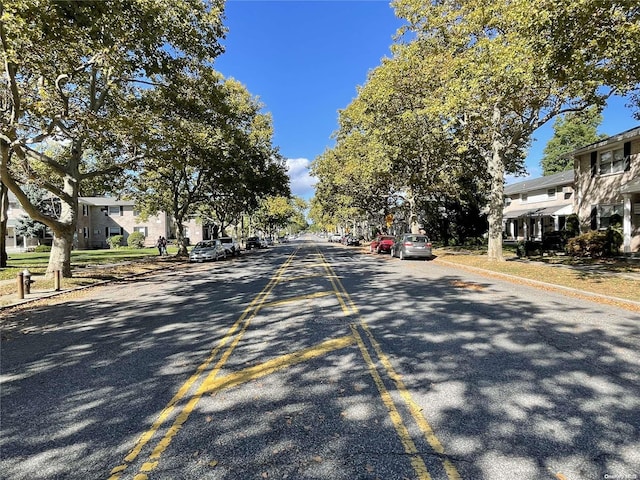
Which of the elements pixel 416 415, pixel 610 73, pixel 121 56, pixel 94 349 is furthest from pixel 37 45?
pixel 610 73

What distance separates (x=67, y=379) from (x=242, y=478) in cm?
345

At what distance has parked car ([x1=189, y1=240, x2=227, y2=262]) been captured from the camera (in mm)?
27672

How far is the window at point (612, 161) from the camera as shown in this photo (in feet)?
76.0

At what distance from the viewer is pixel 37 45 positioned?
10742 mm

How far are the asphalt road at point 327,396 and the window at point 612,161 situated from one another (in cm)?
1913

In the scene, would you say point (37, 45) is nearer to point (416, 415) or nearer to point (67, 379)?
point (67, 379)

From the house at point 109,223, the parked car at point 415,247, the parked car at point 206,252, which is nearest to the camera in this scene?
the parked car at point 415,247

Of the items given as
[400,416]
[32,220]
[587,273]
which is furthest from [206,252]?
[400,416]

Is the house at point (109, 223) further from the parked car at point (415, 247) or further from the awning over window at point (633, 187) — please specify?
the awning over window at point (633, 187)

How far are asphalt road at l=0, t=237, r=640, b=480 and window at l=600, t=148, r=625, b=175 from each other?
62.8ft

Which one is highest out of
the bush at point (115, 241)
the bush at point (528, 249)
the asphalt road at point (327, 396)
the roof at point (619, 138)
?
the roof at point (619, 138)

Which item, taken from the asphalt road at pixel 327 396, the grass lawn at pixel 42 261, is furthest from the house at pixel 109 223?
the asphalt road at pixel 327 396

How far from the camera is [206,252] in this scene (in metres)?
28.1

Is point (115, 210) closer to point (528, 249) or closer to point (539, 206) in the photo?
point (528, 249)
